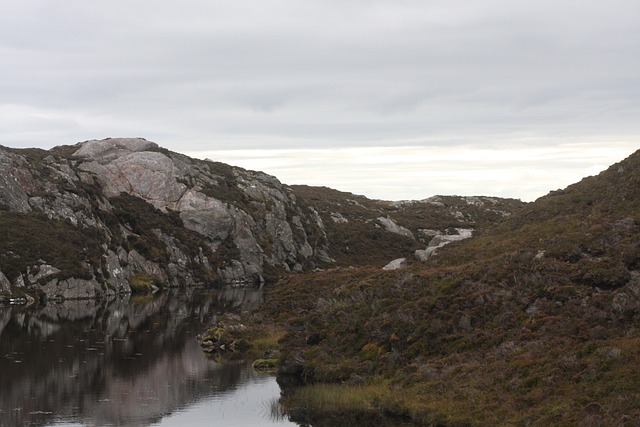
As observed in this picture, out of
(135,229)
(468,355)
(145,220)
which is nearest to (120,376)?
(468,355)

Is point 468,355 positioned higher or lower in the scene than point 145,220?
lower

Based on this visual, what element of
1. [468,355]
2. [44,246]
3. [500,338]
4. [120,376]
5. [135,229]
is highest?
[135,229]

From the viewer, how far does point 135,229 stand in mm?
154875

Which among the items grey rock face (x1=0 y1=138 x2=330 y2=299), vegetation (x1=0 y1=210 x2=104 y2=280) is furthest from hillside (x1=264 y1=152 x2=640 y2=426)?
grey rock face (x1=0 y1=138 x2=330 y2=299)

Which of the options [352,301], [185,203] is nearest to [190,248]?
[185,203]

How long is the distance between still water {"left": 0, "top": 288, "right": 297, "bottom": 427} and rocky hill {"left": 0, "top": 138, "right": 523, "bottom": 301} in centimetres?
2247

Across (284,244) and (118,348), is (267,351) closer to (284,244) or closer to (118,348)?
(118,348)

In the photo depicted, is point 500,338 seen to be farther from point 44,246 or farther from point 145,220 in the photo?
point 145,220

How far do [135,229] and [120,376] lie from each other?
98322mm

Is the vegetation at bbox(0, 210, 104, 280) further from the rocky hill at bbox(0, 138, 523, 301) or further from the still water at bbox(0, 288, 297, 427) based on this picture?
the still water at bbox(0, 288, 297, 427)

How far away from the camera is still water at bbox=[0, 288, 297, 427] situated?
1863 inches

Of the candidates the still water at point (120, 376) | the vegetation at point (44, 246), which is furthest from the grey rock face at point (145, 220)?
the still water at point (120, 376)

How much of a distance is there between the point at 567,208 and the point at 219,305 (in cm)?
5143

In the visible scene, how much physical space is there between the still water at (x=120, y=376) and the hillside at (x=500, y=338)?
4.00 metres
